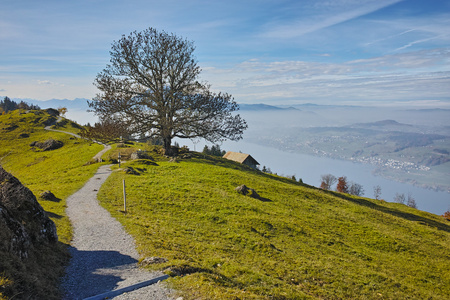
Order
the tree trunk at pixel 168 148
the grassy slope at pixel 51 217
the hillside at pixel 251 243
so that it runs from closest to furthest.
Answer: the grassy slope at pixel 51 217 → the hillside at pixel 251 243 → the tree trunk at pixel 168 148

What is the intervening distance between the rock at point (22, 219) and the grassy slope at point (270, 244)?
15.3ft

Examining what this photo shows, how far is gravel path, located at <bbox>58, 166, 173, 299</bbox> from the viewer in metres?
9.34

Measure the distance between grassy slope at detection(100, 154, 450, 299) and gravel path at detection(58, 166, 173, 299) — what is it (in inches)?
31.0

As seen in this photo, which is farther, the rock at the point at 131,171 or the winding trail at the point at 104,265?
the rock at the point at 131,171

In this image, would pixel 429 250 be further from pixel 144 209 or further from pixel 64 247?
pixel 64 247

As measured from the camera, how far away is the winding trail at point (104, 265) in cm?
921

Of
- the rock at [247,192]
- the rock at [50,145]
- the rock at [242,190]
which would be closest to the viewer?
the rock at [247,192]

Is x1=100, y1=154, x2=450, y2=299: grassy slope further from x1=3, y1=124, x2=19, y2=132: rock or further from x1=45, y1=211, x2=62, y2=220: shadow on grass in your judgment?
x1=3, y1=124, x2=19, y2=132: rock

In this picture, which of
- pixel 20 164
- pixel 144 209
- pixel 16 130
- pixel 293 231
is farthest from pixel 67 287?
pixel 16 130

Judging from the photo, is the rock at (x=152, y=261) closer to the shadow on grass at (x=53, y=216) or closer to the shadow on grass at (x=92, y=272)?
the shadow on grass at (x=92, y=272)

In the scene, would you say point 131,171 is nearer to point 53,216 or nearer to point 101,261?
point 53,216

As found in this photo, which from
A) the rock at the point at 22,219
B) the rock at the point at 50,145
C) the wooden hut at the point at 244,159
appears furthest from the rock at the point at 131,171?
the rock at the point at 50,145

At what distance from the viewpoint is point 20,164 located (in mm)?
66375

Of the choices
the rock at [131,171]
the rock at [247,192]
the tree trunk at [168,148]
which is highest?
Answer: the tree trunk at [168,148]
